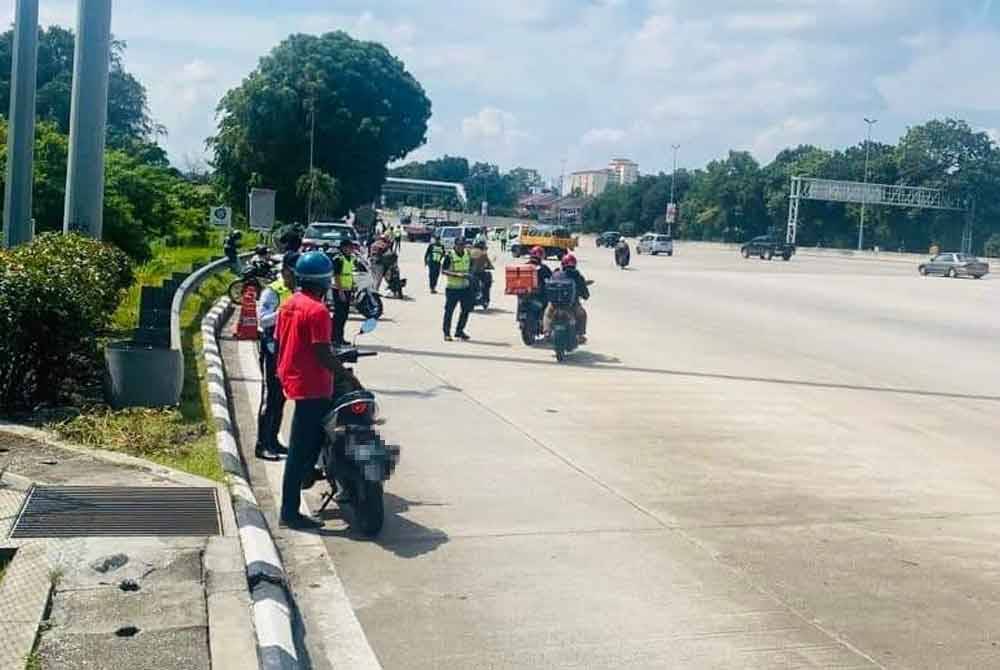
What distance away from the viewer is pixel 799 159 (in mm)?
118562

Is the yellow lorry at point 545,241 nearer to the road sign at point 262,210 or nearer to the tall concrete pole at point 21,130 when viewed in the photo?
the road sign at point 262,210

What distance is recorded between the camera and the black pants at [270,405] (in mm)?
9062

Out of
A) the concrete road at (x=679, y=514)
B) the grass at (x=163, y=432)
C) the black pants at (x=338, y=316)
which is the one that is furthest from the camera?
the black pants at (x=338, y=316)

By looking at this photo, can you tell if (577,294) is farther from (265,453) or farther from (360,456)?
(360,456)

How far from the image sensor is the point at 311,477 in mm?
7535

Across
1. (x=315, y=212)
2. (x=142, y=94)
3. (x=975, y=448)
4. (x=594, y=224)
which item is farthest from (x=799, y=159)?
(x=975, y=448)

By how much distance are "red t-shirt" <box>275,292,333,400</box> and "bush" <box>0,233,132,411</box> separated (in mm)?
3188

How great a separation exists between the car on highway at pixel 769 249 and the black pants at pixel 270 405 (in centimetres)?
6151

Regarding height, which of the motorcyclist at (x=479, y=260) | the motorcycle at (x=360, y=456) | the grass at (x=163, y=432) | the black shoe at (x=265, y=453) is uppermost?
the motorcyclist at (x=479, y=260)

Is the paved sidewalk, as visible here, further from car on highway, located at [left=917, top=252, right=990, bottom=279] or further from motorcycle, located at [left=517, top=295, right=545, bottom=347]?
car on highway, located at [left=917, top=252, right=990, bottom=279]

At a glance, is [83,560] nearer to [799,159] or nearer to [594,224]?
[799,159]

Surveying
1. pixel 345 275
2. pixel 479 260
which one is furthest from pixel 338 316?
pixel 479 260

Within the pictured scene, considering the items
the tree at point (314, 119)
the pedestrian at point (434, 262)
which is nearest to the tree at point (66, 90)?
the tree at point (314, 119)

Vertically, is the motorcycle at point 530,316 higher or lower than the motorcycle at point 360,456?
higher
